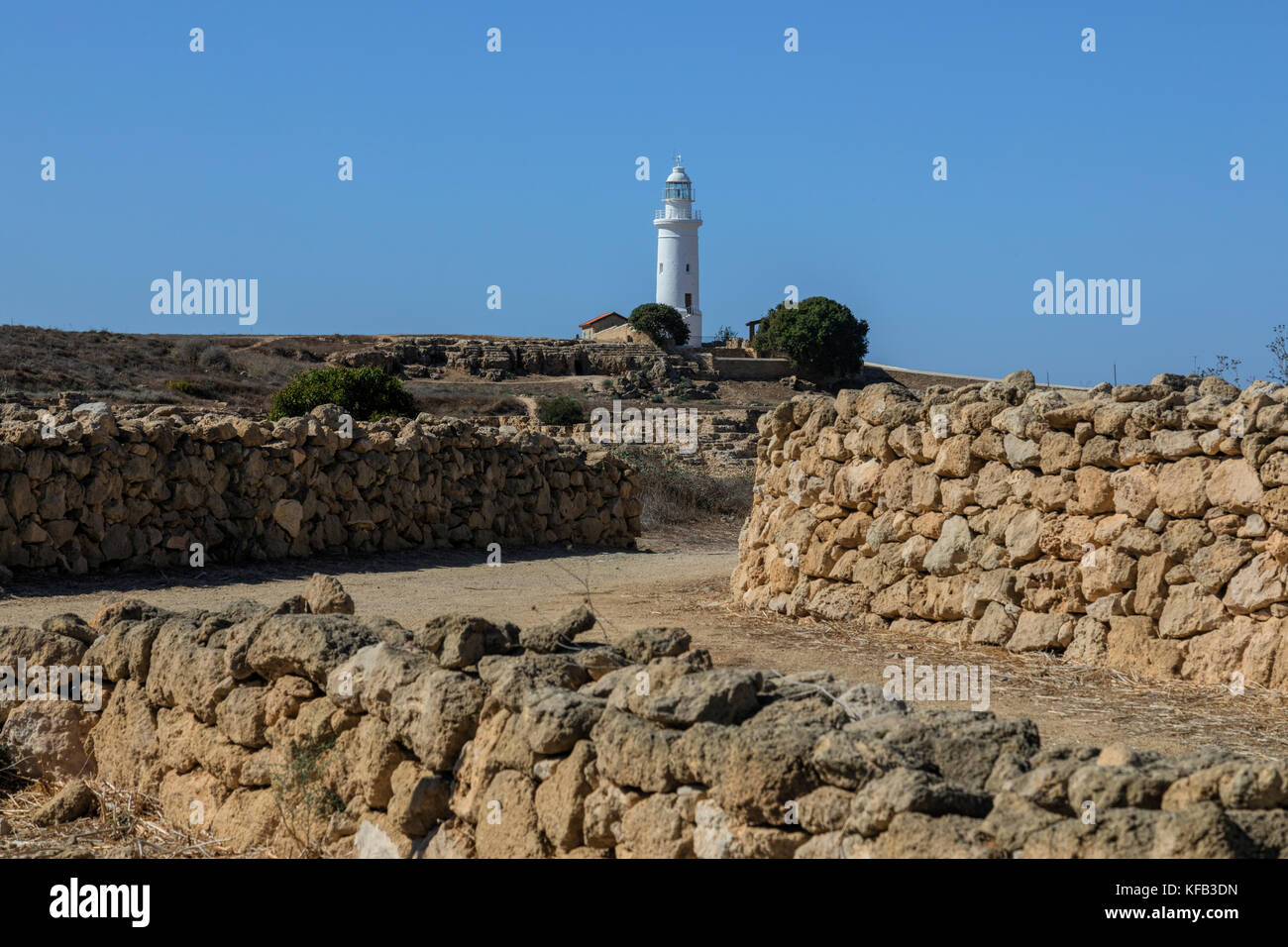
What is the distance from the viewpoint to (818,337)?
59.8m

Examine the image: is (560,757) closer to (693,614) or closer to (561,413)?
(693,614)

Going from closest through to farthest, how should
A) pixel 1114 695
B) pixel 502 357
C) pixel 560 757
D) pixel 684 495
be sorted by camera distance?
pixel 560 757
pixel 1114 695
pixel 684 495
pixel 502 357

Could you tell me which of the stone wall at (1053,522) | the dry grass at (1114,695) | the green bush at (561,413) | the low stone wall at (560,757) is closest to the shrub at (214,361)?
the green bush at (561,413)

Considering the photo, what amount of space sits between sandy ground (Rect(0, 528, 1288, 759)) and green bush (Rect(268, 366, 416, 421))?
6574 millimetres

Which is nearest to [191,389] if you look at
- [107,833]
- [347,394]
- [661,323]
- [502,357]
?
[347,394]

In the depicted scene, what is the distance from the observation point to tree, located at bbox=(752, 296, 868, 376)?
59938mm

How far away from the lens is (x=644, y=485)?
20391 millimetres

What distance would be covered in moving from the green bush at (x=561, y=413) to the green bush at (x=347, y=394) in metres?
12.7

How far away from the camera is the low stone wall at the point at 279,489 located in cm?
1199

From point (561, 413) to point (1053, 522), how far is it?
2769 cm
